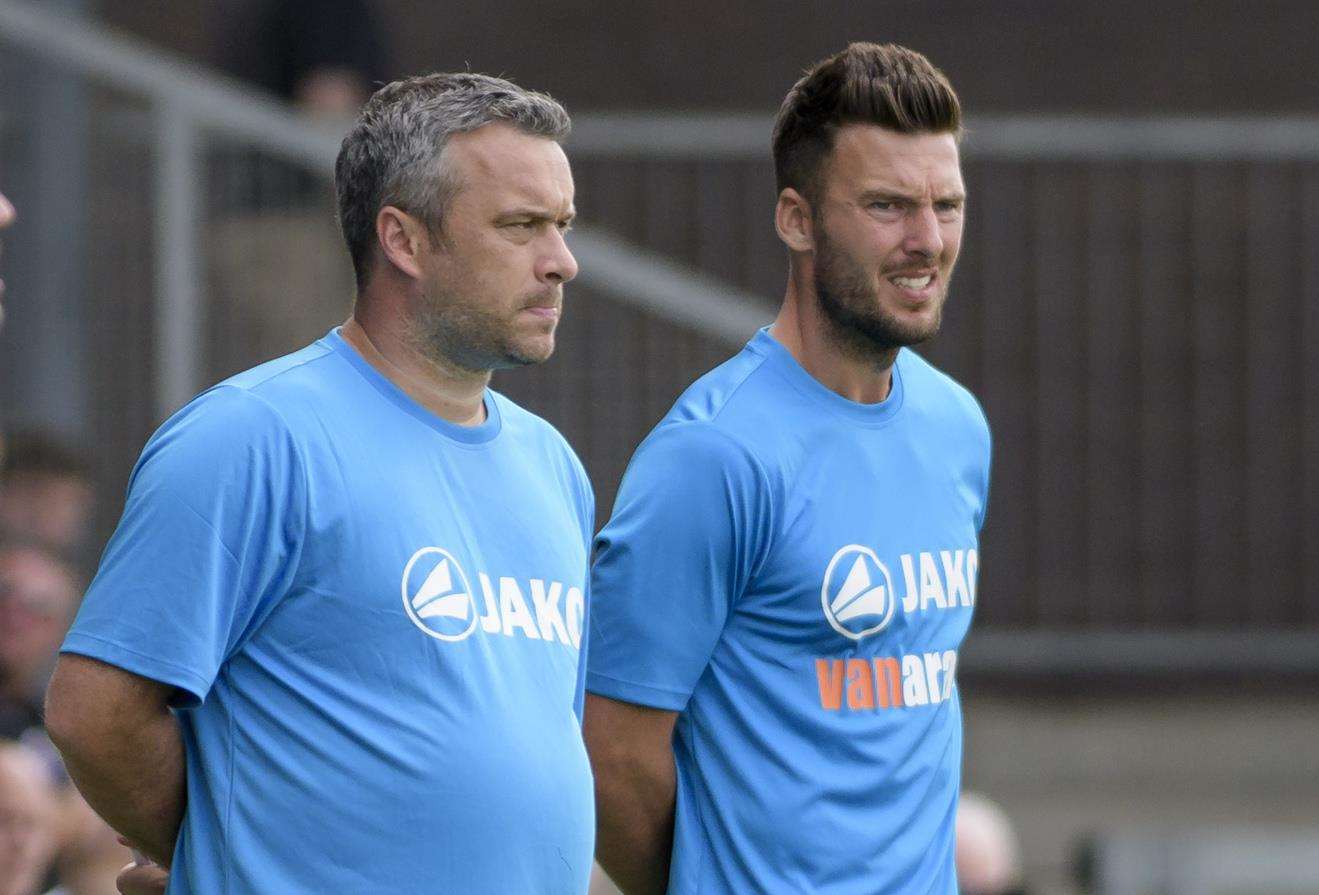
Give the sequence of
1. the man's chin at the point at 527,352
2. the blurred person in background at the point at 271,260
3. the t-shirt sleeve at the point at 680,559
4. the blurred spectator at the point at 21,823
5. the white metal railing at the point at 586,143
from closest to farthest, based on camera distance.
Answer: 1. the man's chin at the point at 527,352
2. the t-shirt sleeve at the point at 680,559
3. the blurred spectator at the point at 21,823
4. the white metal railing at the point at 586,143
5. the blurred person in background at the point at 271,260

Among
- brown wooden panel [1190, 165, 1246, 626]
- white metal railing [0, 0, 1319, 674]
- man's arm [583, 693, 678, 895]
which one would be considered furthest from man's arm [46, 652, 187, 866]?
brown wooden panel [1190, 165, 1246, 626]

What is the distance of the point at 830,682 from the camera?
3547 millimetres

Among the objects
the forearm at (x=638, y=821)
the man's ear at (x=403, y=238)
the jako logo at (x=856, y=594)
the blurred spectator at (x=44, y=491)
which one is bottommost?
the forearm at (x=638, y=821)

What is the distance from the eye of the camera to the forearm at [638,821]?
11.8 feet

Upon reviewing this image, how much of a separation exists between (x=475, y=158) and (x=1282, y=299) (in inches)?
245

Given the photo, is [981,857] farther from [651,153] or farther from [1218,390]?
[1218,390]

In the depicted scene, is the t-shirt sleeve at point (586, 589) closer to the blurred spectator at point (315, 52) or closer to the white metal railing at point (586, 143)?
the white metal railing at point (586, 143)

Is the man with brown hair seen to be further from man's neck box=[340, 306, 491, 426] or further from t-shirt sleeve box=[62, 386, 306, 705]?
t-shirt sleeve box=[62, 386, 306, 705]

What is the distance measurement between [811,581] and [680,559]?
0.65ft

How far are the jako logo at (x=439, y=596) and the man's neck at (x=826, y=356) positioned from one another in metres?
0.89

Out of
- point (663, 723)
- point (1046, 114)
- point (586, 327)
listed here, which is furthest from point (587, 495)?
point (1046, 114)

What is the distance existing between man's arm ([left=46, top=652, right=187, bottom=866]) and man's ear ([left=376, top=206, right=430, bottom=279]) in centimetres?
65

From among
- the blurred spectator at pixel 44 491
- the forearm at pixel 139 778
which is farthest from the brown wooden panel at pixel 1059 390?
the forearm at pixel 139 778

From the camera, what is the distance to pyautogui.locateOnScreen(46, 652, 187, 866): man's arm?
292cm
